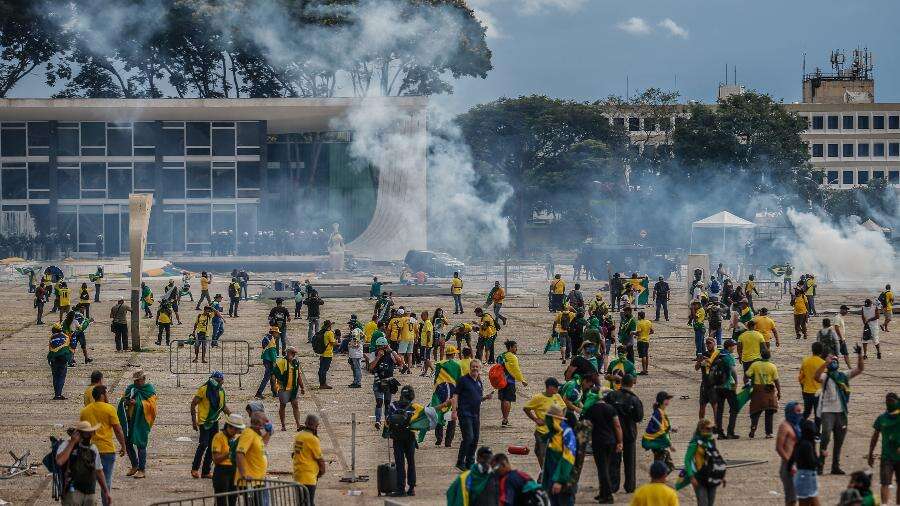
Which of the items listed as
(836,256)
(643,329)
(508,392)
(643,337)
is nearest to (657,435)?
(508,392)

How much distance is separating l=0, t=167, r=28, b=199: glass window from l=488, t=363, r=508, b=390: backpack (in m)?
55.6

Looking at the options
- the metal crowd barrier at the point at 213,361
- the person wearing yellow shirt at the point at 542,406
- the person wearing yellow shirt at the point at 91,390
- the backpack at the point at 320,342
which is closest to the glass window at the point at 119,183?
the metal crowd barrier at the point at 213,361

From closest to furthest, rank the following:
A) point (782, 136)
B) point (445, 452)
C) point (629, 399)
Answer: point (629, 399), point (445, 452), point (782, 136)

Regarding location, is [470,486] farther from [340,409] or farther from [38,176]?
[38,176]

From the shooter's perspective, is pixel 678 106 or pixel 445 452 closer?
pixel 445 452

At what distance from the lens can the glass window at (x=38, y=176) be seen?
67.2 m

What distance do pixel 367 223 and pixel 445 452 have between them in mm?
52982

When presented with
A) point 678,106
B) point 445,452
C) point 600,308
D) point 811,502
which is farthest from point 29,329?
point 678,106

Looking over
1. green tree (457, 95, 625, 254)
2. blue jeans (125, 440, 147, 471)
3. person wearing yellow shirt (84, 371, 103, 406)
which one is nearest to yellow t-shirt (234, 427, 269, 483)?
person wearing yellow shirt (84, 371, 103, 406)

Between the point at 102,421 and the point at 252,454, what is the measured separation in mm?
2474

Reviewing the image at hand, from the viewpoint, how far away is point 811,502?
1214 centimetres

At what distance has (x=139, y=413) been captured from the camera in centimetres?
1476

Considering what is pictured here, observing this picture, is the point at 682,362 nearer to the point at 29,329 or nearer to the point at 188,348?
the point at 188,348

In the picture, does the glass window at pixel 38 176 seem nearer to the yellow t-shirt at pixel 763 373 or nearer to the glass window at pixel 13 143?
the glass window at pixel 13 143
